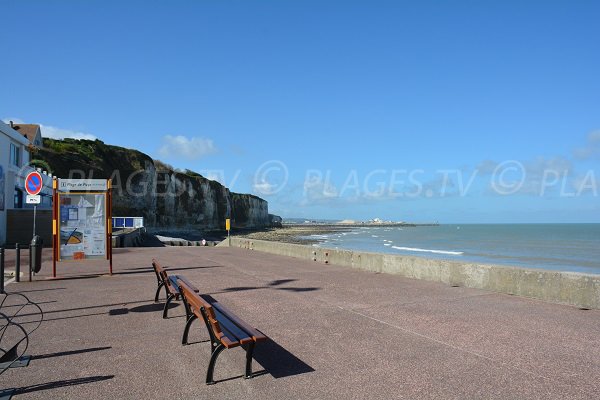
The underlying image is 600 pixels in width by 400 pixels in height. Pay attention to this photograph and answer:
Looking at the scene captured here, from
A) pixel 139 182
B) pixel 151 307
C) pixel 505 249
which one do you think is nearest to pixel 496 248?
pixel 505 249

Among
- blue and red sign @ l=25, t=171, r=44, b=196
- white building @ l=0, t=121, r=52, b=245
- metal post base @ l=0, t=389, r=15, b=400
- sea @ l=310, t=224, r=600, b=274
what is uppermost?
white building @ l=0, t=121, r=52, b=245

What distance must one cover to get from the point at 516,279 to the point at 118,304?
317 inches

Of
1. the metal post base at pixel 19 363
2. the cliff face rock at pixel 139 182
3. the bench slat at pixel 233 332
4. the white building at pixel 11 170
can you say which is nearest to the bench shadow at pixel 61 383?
the metal post base at pixel 19 363

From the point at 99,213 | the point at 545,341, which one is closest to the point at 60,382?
the point at 545,341

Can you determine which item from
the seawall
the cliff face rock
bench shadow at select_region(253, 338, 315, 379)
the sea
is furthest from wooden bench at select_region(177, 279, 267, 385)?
the cliff face rock

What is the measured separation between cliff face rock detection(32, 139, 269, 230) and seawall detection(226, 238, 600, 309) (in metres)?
46.5

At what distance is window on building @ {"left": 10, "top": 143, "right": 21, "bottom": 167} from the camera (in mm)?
30962

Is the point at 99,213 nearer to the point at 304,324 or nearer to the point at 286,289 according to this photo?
the point at 286,289

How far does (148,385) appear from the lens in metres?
4.54

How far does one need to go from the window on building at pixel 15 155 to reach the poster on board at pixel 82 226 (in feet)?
72.7

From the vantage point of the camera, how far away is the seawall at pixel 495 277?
26.8 feet

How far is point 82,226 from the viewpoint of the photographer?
13141mm

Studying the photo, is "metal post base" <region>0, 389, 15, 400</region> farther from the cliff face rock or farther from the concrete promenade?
the cliff face rock

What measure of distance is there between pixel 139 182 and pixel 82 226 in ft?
192
